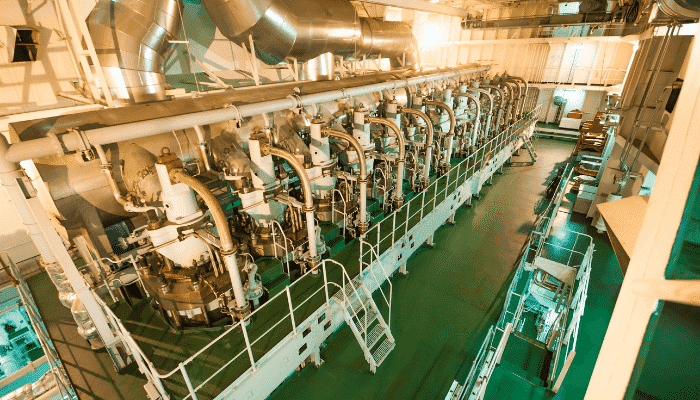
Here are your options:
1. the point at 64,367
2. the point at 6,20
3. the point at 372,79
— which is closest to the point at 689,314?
the point at 64,367

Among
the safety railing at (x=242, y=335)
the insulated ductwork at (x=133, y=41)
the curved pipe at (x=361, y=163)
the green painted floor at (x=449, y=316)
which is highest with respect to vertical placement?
the insulated ductwork at (x=133, y=41)

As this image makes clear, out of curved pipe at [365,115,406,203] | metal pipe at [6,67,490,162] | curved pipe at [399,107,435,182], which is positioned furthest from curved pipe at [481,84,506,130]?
metal pipe at [6,67,490,162]

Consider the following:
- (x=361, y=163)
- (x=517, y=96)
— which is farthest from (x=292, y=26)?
(x=517, y=96)

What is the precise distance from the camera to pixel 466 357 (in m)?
5.19

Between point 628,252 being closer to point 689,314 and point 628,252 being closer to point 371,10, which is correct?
point 689,314

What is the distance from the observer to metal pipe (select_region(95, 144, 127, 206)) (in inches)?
129

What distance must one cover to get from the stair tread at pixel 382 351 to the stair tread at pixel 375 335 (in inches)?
4.8

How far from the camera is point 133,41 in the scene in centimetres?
404

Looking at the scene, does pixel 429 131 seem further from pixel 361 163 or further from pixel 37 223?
pixel 37 223

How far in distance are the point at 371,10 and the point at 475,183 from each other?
6.91 m

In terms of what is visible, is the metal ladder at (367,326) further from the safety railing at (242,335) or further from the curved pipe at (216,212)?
the curved pipe at (216,212)

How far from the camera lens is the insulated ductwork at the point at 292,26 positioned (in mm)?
5027

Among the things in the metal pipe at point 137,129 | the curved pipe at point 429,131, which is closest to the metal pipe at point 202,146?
the metal pipe at point 137,129

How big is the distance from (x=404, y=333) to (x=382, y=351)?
0.71m
